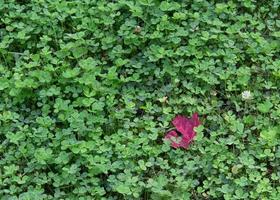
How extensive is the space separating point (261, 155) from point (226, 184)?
24 centimetres

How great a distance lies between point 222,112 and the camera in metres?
3.67

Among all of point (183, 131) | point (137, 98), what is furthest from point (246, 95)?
point (137, 98)

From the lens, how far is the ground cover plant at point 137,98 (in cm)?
332

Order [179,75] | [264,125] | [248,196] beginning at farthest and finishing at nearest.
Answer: [179,75] < [264,125] < [248,196]

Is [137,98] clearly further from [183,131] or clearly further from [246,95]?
[246,95]

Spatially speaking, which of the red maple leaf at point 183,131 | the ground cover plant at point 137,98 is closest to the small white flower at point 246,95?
the ground cover plant at point 137,98

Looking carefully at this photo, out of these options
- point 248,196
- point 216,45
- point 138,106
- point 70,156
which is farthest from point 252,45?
point 70,156

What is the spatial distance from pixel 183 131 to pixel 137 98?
362mm

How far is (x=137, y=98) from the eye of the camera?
12.2 ft

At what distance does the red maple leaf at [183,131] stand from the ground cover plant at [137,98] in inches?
1.3

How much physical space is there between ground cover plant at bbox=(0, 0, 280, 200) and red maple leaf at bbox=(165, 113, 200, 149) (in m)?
0.03

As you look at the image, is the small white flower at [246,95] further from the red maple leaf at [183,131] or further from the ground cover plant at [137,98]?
the red maple leaf at [183,131]

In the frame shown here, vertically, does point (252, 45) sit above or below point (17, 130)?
above

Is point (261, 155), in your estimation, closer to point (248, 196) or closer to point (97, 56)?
point (248, 196)
